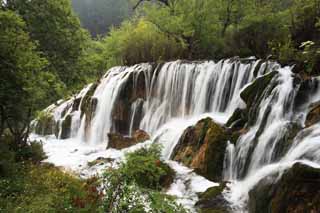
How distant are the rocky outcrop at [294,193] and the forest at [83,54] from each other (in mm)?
1960

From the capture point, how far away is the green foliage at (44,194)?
5355mm

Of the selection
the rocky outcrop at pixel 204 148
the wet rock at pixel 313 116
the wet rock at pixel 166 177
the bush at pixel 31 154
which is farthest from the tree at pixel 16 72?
the wet rock at pixel 313 116

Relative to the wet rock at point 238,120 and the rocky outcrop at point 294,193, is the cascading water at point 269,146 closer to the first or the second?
the rocky outcrop at point 294,193

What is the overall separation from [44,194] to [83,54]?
8.76 metres

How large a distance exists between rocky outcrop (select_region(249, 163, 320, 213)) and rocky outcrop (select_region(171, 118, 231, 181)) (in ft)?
7.30

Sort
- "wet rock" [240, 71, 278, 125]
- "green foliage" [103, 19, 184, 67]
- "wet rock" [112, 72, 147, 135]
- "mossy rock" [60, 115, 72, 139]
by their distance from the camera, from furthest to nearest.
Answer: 1. "green foliage" [103, 19, 184, 67]
2. "mossy rock" [60, 115, 72, 139]
3. "wet rock" [112, 72, 147, 135]
4. "wet rock" [240, 71, 278, 125]

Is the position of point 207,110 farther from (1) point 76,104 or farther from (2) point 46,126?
(2) point 46,126

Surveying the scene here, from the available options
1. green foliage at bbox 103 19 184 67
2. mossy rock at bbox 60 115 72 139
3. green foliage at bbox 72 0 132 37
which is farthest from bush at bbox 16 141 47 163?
green foliage at bbox 72 0 132 37

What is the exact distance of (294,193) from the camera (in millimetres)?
5023

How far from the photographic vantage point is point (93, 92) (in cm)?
1641

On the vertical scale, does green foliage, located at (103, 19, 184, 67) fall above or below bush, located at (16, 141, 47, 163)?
above

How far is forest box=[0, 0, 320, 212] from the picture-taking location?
6.09 m

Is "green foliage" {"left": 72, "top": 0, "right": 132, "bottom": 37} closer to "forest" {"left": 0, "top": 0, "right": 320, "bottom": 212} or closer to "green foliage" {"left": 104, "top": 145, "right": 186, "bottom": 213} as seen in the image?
"forest" {"left": 0, "top": 0, "right": 320, "bottom": 212}

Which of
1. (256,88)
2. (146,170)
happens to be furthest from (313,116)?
(146,170)
